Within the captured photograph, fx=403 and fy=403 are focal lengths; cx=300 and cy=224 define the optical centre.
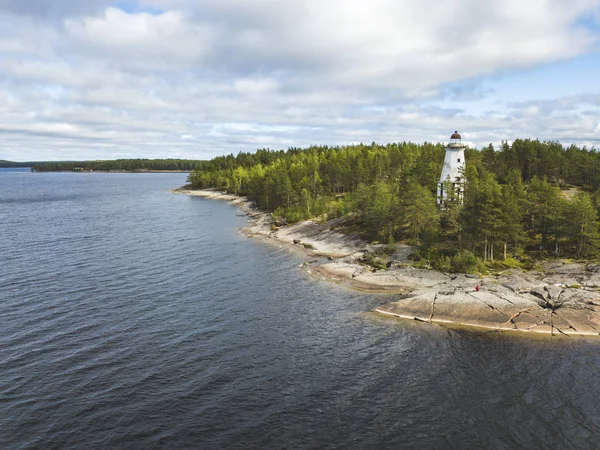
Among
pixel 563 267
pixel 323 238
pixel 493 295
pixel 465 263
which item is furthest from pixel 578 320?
pixel 323 238

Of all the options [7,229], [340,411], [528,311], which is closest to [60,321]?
[340,411]

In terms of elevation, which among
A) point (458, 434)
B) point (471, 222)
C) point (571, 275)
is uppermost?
point (471, 222)

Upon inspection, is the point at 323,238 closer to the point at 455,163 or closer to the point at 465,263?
the point at 455,163

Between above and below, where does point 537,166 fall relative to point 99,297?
above

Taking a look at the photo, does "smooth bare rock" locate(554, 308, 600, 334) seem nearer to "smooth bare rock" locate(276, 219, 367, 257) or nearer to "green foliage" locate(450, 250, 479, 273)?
"green foliage" locate(450, 250, 479, 273)

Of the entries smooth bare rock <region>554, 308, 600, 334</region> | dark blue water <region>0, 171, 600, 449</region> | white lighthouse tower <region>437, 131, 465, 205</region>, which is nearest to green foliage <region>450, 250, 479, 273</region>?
smooth bare rock <region>554, 308, 600, 334</region>

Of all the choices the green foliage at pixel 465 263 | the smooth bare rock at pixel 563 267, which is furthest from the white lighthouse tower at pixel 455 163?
→ the smooth bare rock at pixel 563 267

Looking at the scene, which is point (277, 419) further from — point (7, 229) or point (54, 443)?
point (7, 229)
